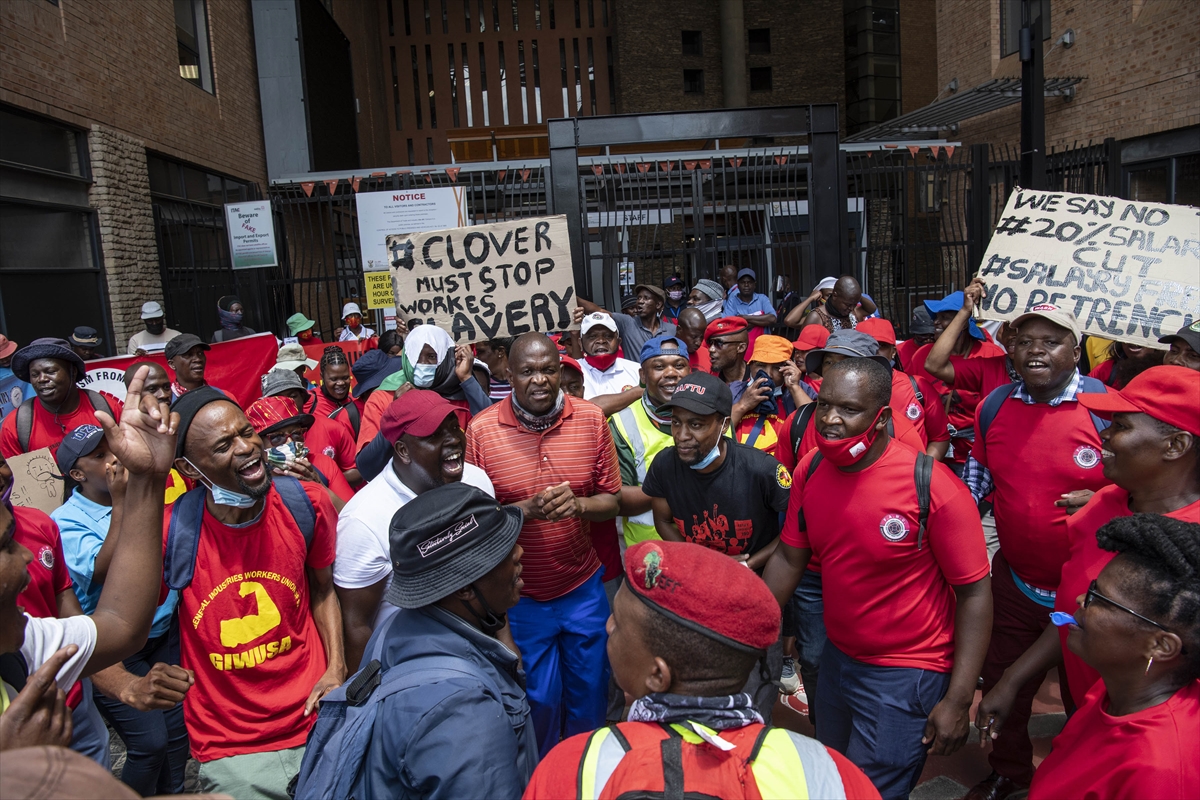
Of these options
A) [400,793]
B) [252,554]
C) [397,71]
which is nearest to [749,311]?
[252,554]

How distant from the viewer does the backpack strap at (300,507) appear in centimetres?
291

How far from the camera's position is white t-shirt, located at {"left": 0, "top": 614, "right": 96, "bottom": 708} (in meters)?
1.85

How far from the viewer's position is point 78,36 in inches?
413

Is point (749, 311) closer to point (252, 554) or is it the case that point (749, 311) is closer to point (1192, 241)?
point (1192, 241)

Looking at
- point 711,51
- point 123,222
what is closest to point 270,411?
point 123,222

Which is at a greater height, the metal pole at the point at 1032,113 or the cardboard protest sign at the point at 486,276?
the metal pole at the point at 1032,113

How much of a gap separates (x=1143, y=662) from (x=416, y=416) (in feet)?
7.81

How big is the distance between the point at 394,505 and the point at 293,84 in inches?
689

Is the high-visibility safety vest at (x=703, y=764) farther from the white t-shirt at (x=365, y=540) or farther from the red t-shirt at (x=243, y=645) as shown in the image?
the red t-shirt at (x=243, y=645)

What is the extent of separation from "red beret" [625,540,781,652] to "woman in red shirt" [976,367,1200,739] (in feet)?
4.16

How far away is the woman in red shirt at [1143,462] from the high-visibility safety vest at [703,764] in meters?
1.25

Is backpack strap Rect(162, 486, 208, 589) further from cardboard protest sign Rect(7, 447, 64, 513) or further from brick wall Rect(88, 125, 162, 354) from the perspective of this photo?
brick wall Rect(88, 125, 162, 354)

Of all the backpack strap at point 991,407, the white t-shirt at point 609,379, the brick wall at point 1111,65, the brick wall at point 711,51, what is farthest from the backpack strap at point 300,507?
the brick wall at point 711,51

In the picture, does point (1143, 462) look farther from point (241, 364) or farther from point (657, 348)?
point (241, 364)
